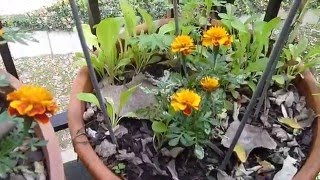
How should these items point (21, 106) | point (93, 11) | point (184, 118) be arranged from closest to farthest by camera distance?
1. point (21, 106)
2. point (184, 118)
3. point (93, 11)

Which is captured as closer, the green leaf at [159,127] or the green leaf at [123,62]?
the green leaf at [159,127]

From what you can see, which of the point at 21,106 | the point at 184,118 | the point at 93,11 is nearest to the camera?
the point at 21,106

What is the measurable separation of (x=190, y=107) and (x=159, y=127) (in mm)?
138

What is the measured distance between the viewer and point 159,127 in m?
0.89

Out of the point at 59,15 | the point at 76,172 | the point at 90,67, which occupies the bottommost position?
the point at 76,172

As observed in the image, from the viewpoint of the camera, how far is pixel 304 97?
Answer: 3.30ft

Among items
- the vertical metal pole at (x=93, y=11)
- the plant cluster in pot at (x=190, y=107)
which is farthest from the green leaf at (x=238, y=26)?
the vertical metal pole at (x=93, y=11)

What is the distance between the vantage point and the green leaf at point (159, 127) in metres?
0.89

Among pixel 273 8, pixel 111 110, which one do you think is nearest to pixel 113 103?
pixel 111 110

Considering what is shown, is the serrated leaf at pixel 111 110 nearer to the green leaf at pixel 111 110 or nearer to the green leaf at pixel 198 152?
the green leaf at pixel 111 110

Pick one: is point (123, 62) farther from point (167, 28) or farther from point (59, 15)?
point (59, 15)

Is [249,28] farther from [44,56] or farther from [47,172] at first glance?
[44,56]

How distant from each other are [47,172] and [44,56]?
1.04 m

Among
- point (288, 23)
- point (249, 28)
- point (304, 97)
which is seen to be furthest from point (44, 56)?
point (288, 23)
